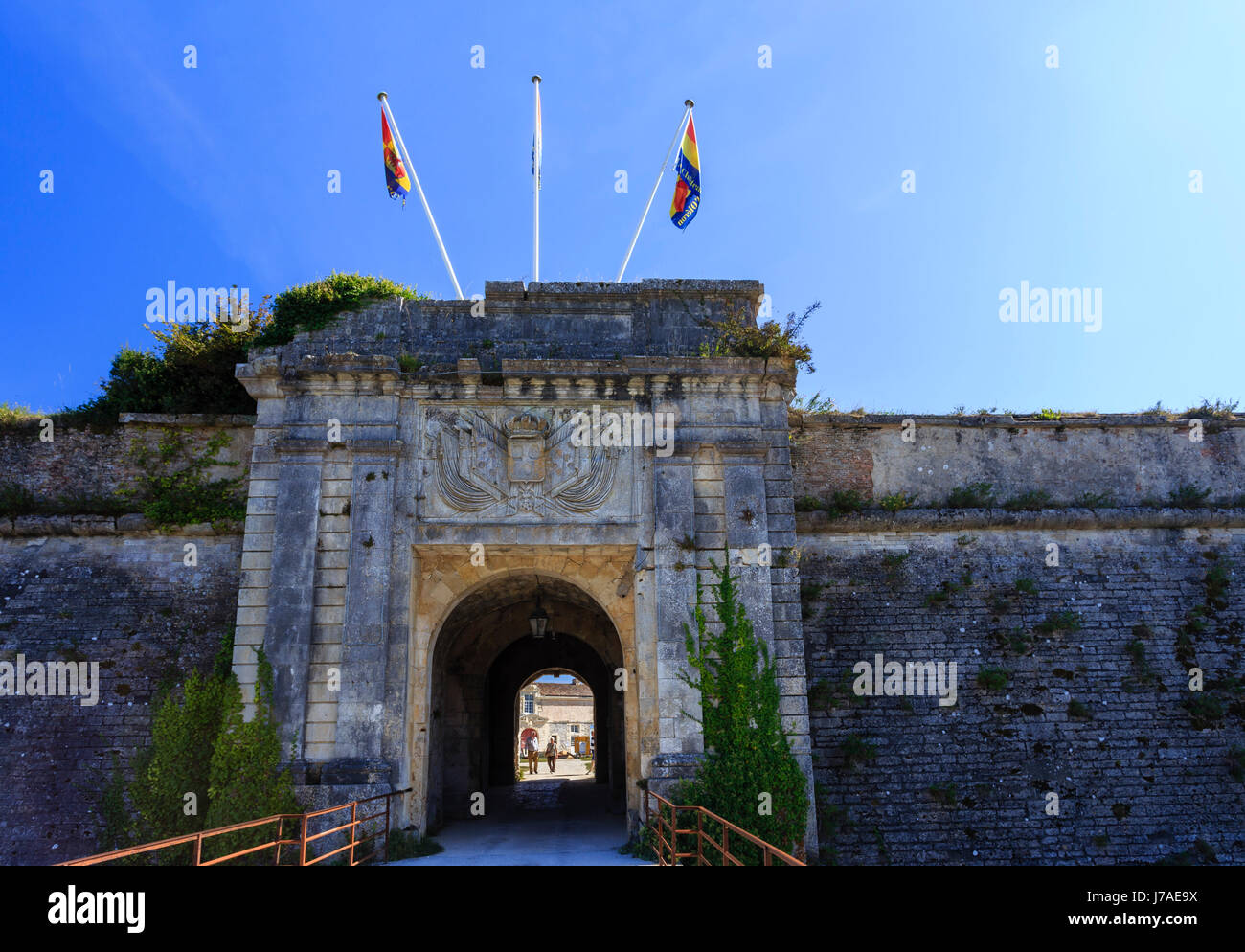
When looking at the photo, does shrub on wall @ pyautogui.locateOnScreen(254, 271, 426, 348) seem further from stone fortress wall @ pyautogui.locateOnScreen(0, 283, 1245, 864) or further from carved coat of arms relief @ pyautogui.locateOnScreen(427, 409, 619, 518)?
carved coat of arms relief @ pyautogui.locateOnScreen(427, 409, 619, 518)

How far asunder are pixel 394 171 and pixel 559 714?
30479mm

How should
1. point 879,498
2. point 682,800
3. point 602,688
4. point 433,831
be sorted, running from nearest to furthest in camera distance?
point 682,800 < point 433,831 < point 879,498 < point 602,688

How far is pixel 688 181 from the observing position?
551 inches

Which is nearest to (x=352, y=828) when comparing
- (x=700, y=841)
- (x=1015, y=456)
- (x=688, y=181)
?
Result: (x=700, y=841)

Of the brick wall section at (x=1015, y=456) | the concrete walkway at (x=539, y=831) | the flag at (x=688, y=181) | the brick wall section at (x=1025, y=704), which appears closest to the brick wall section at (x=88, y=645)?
the concrete walkway at (x=539, y=831)

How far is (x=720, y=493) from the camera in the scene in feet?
40.3

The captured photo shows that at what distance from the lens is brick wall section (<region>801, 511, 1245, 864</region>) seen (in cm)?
1232

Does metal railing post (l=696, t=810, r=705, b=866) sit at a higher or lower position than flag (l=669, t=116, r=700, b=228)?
lower

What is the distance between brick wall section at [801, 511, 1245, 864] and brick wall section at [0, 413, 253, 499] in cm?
979

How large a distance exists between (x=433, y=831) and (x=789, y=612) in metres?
6.45

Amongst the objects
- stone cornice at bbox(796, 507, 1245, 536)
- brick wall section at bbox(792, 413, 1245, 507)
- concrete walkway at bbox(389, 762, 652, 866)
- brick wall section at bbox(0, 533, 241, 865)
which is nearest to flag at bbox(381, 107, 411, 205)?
brick wall section at bbox(0, 533, 241, 865)
